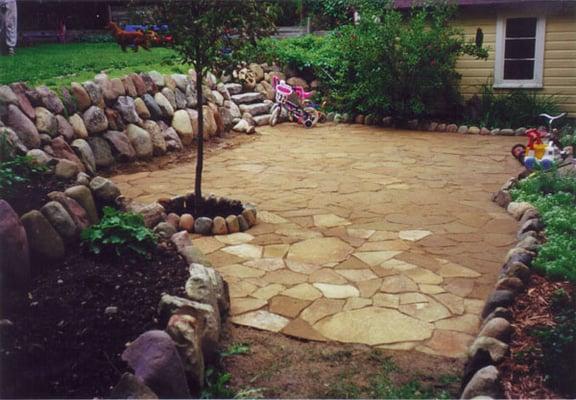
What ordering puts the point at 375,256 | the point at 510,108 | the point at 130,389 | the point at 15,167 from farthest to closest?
the point at 510,108
the point at 375,256
the point at 15,167
the point at 130,389

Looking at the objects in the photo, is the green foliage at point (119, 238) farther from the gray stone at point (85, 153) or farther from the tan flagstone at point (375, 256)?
the gray stone at point (85, 153)

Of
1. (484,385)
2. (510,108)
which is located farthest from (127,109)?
(510,108)

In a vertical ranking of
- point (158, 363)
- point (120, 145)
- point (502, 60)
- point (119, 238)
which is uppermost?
point (502, 60)

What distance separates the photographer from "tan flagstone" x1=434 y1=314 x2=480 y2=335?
13.3 ft

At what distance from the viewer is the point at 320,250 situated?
5531mm

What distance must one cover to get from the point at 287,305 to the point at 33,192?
2.04m

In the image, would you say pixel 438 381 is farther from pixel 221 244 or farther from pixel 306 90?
pixel 306 90

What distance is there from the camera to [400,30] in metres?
11.9

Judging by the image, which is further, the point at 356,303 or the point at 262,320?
the point at 356,303

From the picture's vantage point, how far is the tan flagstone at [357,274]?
4898mm

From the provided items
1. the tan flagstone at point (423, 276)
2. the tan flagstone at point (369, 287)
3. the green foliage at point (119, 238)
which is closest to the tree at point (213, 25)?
the green foliage at point (119, 238)

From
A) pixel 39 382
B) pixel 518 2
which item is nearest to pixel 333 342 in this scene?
pixel 39 382

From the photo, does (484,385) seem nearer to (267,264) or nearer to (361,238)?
(267,264)

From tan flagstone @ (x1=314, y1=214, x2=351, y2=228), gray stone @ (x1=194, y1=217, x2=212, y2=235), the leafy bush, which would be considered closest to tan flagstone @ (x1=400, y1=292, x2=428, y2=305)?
tan flagstone @ (x1=314, y1=214, x2=351, y2=228)
